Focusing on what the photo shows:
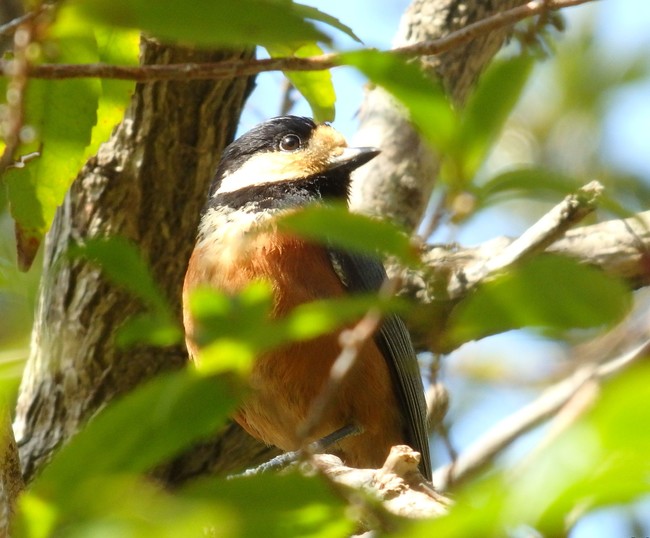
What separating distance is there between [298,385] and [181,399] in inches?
117

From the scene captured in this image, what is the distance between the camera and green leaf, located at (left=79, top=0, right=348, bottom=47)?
1.55 m

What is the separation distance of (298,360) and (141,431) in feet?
9.67

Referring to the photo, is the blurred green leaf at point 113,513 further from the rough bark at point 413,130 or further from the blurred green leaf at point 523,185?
the rough bark at point 413,130

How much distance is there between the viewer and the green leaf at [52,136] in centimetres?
282

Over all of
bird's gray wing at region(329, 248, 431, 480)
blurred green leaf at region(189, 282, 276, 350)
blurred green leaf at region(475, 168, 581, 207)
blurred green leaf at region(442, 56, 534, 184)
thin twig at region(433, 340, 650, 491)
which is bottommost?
thin twig at region(433, 340, 650, 491)

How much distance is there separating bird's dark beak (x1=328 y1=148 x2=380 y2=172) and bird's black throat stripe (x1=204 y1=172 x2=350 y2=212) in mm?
59

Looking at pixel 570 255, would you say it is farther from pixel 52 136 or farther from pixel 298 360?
pixel 52 136

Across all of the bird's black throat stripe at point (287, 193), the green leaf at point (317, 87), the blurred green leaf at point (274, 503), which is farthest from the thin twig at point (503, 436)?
the blurred green leaf at point (274, 503)

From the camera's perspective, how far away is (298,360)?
14.3 ft

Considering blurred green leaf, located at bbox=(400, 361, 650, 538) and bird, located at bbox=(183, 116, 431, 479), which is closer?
blurred green leaf, located at bbox=(400, 361, 650, 538)

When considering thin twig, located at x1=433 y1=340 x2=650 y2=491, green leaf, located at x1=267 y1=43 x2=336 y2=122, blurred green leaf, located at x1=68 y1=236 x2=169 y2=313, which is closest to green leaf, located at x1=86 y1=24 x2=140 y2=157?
green leaf, located at x1=267 y1=43 x2=336 y2=122

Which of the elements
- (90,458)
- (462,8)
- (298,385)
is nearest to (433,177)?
(462,8)

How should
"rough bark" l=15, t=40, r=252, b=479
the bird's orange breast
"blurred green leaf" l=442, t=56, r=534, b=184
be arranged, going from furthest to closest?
"rough bark" l=15, t=40, r=252, b=479 < the bird's orange breast < "blurred green leaf" l=442, t=56, r=534, b=184

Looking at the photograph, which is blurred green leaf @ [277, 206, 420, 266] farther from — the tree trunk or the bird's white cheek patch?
the bird's white cheek patch
